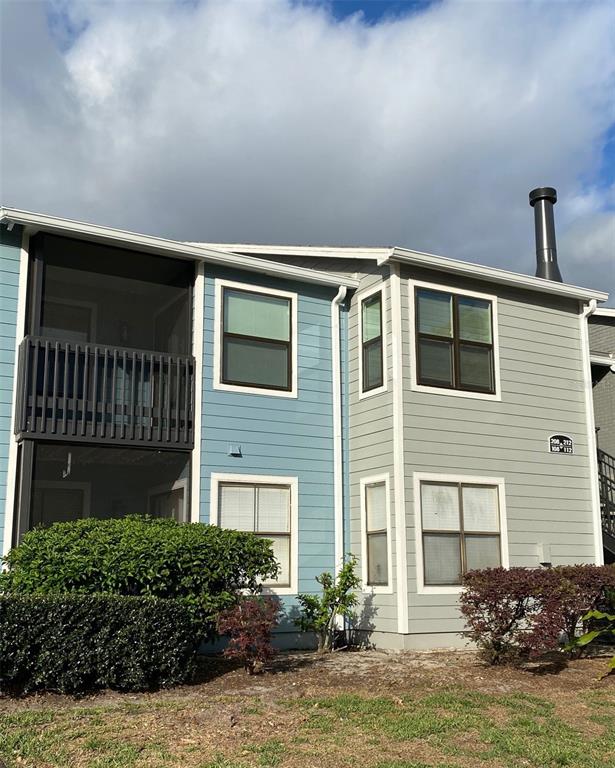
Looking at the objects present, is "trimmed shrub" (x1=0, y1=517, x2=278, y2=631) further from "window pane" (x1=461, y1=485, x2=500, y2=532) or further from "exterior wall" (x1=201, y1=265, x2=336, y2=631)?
"window pane" (x1=461, y1=485, x2=500, y2=532)

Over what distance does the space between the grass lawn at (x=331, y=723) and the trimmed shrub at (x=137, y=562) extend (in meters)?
0.98

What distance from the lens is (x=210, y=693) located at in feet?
24.6

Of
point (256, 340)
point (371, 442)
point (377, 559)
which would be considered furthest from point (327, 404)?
point (377, 559)

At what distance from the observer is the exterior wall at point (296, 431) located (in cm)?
1098

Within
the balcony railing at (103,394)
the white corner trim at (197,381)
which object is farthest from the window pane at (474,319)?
the balcony railing at (103,394)

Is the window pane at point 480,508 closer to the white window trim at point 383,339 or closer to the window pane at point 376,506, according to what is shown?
the window pane at point 376,506

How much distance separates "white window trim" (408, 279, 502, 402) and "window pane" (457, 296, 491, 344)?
0.25ft

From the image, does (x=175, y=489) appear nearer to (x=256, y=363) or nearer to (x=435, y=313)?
(x=256, y=363)

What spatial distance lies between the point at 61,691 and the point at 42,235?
5.67 metres

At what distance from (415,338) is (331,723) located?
605cm

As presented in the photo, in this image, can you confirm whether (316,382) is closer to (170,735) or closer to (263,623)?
(263,623)

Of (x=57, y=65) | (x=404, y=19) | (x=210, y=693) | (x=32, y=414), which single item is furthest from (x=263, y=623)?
(x=57, y=65)

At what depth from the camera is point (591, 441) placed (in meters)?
12.6

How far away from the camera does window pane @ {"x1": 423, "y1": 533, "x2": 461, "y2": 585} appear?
34.9 ft
